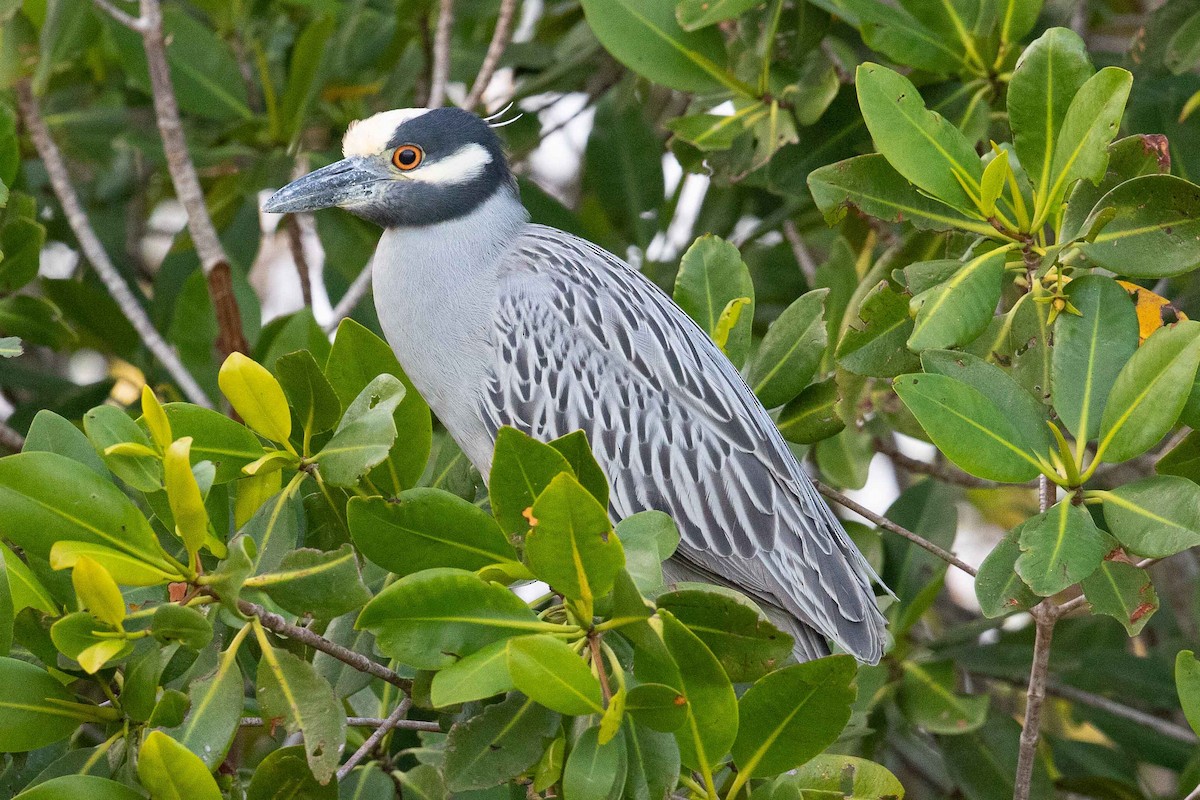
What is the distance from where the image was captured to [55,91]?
524 cm

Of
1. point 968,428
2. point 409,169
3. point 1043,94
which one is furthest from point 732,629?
point 409,169

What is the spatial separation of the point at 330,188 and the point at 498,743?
1.97 m

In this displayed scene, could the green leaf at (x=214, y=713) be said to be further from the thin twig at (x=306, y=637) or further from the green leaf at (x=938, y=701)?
the green leaf at (x=938, y=701)

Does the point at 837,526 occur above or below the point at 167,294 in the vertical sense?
below

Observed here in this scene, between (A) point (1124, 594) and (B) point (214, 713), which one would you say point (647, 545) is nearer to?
(B) point (214, 713)

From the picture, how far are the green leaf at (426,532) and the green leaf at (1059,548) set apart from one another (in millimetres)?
1003

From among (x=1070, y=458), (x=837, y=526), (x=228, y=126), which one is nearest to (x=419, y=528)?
(x=1070, y=458)

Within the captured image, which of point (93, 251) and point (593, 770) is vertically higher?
point (93, 251)

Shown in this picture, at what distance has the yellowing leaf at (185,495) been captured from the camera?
82.0 inches

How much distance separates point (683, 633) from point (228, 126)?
10.2 feet

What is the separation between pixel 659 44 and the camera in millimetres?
3754

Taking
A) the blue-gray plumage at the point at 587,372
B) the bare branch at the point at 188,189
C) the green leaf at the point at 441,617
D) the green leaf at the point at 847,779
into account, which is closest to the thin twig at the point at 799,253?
the blue-gray plumage at the point at 587,372

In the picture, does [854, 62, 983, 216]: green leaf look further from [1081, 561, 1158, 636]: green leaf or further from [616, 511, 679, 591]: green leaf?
[616, 511, 679, 591]: green leaf

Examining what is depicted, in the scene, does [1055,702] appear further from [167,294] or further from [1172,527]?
[167,294]
